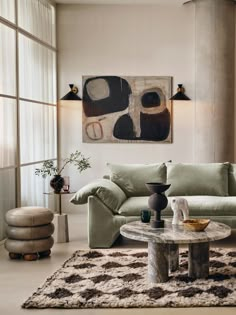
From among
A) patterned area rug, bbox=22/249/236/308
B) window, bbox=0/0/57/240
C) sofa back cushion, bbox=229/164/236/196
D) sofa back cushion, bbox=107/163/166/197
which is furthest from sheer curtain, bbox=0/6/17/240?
sofa back cushion, bbox=229/164/236/196

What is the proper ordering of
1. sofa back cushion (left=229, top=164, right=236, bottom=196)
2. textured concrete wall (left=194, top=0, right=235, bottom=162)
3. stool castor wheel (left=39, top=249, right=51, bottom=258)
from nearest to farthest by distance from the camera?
1. stool castor wheel (left=39, top=249, right=51, bottom=258)
2. sofa back cushion (left=229, top=164, right=236, bottom=196)
3. textured concrete wall (left=194, top=0, right=235, bottom=162)

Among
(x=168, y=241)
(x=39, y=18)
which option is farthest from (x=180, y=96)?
(x=168, y=241)

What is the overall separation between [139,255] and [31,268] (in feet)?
3.48

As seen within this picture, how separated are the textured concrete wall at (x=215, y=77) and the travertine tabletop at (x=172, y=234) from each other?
10.5ft

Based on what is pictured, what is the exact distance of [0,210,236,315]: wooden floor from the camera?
326 centimetres

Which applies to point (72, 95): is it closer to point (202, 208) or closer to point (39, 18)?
point (39, 18)

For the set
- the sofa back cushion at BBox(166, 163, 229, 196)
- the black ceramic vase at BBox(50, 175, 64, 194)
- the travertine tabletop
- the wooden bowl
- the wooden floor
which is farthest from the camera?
the sofa back cushion at BBox(166, 163, 229, 196)

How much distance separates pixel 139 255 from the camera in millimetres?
4719

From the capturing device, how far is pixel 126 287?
370 cm

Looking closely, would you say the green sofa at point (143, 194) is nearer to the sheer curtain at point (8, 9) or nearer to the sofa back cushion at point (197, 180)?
the sofa back cushion at point (197, 180)

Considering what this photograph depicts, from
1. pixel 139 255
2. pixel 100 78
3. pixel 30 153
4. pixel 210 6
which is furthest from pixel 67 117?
pixel 139 255

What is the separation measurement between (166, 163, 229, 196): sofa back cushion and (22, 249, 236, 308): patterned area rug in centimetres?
121

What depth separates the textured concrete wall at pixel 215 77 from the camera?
23.4 feet

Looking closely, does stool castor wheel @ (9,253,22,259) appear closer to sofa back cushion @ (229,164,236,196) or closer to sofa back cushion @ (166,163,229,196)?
sofa back cushion @ (166,163,229,196)
